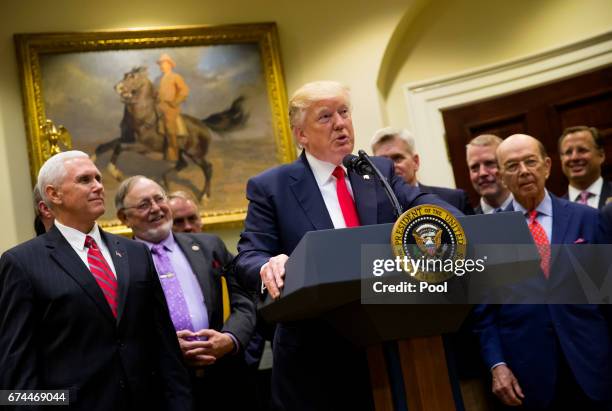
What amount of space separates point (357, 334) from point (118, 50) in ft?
15.4

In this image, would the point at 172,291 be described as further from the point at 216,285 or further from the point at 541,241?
the point at 541,241

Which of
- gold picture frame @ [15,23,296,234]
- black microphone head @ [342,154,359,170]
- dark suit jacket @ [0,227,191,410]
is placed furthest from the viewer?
gold picture frame @ [15,23,296,234]

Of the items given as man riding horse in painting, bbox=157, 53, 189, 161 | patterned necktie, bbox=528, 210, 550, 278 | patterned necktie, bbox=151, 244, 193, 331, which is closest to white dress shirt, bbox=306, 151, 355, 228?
patterned necktie, bbox=528, 210, 550, 278

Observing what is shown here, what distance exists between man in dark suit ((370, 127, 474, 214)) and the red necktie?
1.76 m

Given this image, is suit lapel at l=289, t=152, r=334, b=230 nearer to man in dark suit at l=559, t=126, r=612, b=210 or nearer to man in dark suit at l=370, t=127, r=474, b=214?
man in dark suit at l=370, t=127, r=474, b=214

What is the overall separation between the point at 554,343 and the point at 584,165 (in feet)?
5.69

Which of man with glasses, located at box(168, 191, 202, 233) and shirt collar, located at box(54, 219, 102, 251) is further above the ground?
man with glasses, located at box(168, 191, 202, 233)

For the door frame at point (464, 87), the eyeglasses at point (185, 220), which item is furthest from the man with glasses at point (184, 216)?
the door frame at point (464, 87)

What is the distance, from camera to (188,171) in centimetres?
640

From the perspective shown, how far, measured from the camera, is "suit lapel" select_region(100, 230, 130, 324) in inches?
122

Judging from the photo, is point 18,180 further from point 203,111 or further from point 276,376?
point 276,376

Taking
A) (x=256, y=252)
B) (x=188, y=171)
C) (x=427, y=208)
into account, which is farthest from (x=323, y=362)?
(x=188, y=171)

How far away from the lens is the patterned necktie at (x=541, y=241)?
11.0 feet

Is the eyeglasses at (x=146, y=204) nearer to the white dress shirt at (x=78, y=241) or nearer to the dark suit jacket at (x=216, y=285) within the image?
the dark suit jacket at (x=216, y=285)
